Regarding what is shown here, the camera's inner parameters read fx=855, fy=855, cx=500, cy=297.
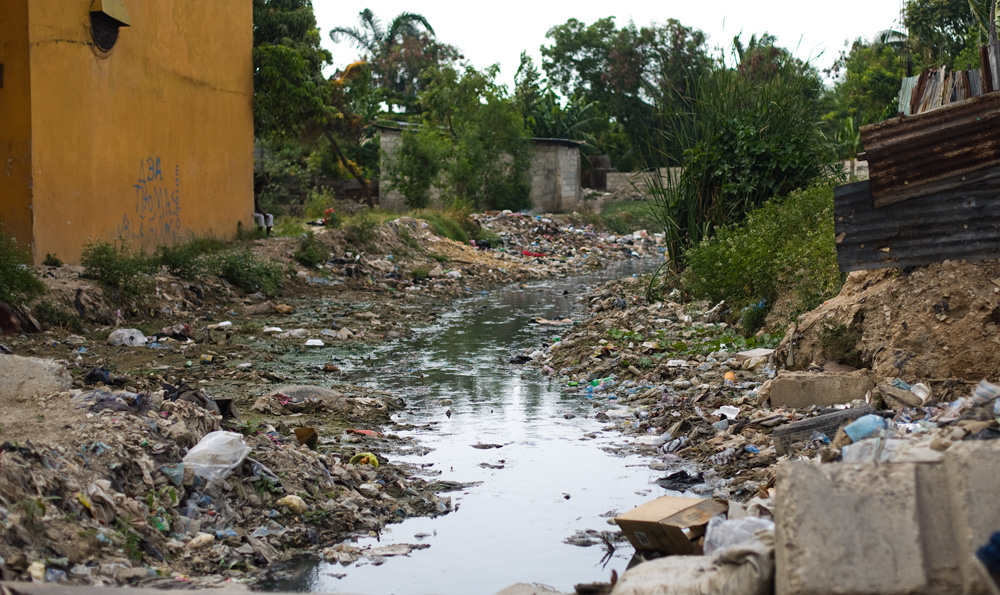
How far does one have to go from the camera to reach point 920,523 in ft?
7.43

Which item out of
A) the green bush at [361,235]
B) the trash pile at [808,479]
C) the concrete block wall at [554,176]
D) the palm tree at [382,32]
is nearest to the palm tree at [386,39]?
the palm tree at [382,32]

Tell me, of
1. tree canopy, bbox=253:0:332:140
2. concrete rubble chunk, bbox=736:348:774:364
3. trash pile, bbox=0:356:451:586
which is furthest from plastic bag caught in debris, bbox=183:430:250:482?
tree canopy, bbox=253:0:332:140

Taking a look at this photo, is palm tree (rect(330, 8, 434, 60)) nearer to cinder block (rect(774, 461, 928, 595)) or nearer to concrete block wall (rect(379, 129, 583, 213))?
concrete block wall (rect(379, 129, 583, 213))

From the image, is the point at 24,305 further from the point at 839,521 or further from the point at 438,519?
the point at 839,521

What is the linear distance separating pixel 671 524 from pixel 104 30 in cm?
961

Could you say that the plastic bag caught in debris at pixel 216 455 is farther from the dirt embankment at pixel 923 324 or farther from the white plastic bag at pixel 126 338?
the white plastic bag at pixel 126 338

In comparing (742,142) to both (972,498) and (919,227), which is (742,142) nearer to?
(919,227)

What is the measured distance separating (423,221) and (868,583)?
55.3ft

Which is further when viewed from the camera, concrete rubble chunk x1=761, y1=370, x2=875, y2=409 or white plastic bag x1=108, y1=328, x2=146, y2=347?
white plastic bag x1=108, y1=328, x2=146, y2=347

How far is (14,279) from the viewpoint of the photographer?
778cm

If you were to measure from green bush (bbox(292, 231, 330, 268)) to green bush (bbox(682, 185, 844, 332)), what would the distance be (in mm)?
6380

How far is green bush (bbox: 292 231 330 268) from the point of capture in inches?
526

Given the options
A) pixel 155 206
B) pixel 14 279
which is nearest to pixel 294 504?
pixel 14 279

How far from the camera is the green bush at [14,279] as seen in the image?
761cm
